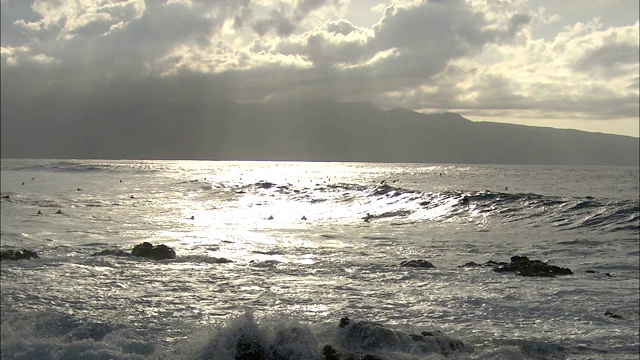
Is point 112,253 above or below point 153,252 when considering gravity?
below

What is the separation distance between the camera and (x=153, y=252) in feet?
66.1

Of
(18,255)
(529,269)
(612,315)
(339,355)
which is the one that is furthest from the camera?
(18,255)

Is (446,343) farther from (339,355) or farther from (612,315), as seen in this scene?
(612,315)

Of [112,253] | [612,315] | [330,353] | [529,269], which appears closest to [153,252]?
[112,253]

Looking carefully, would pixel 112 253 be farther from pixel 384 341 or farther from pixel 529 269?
→ pixel 529 269

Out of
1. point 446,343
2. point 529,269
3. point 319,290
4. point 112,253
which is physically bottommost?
point 112,253

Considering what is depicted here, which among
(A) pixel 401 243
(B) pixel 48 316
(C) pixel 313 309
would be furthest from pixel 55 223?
(C) pixel 313 309

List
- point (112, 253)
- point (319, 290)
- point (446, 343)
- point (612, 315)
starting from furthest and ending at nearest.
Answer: point (112, 253)
point (319, 290)
point (612, 315)
point (446, 343)

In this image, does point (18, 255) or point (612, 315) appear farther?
point (18, 255)

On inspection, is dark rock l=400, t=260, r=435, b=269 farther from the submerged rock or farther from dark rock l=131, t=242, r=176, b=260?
the submerged rock

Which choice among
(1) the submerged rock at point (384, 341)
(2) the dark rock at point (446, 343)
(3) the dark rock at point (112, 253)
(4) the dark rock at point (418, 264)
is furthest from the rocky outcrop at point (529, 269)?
(3) the dark rock at point (112, 253)

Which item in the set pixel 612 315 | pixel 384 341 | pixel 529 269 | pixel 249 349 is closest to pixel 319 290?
pixel 384 341

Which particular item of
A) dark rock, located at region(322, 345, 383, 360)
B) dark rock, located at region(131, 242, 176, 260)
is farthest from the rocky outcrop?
dark rock, located at region(131, 242, 176, 260)

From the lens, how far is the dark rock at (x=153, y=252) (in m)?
20.0
